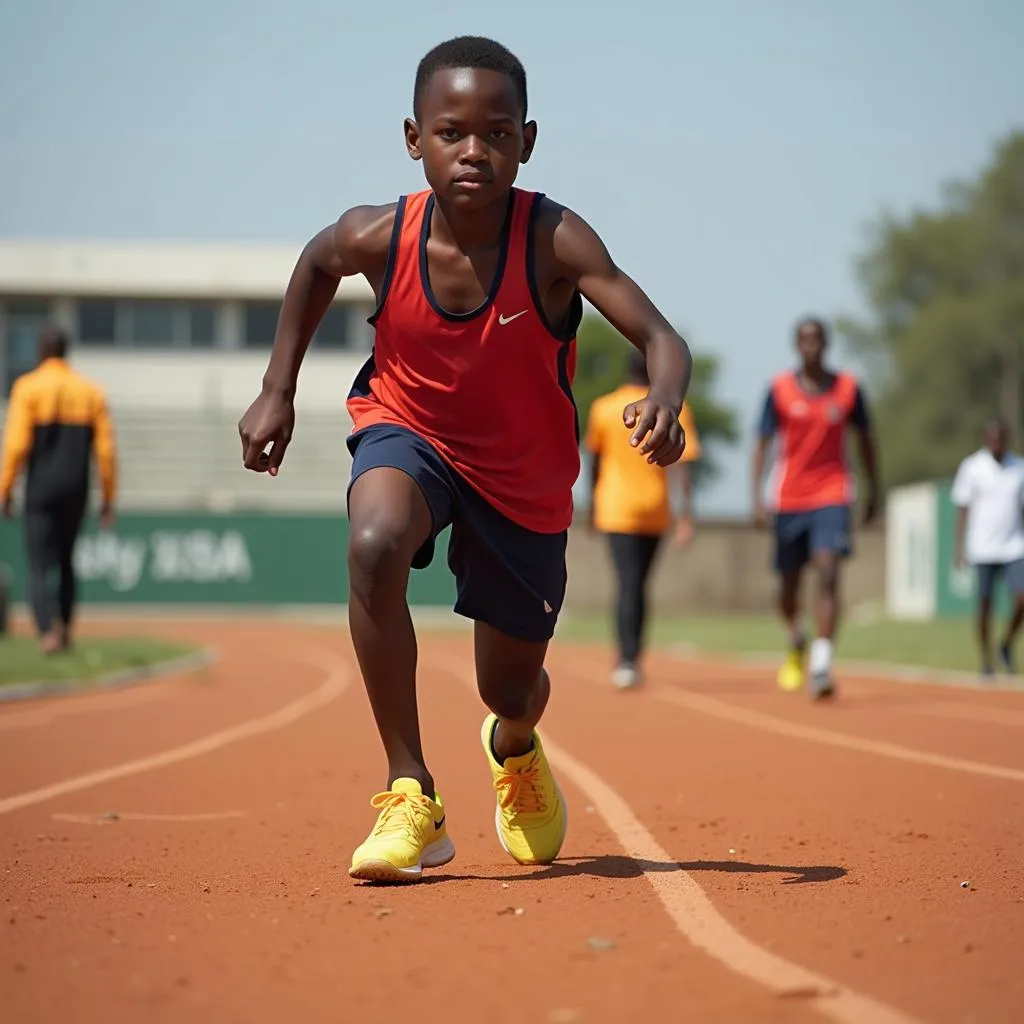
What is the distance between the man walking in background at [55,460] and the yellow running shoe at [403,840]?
30.2 ft

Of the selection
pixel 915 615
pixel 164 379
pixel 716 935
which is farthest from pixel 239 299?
pixel 716 935

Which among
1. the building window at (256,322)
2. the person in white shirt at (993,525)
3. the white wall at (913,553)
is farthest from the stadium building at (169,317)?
the person in white shirt at (993,525)

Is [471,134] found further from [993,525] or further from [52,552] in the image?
[993,525]

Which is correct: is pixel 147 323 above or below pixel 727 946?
above

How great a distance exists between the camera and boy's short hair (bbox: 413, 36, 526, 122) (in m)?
5.02

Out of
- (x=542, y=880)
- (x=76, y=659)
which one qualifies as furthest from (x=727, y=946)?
(x=76, y=659)

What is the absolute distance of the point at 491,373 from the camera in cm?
509

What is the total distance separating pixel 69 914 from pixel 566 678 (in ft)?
36.4

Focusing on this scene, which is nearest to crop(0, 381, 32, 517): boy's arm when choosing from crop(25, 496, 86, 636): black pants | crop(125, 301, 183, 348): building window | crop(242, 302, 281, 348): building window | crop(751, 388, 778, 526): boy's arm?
crop(25, 496, 86, 636): black pants

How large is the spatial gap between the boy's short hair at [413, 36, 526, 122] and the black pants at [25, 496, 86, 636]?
367 inches

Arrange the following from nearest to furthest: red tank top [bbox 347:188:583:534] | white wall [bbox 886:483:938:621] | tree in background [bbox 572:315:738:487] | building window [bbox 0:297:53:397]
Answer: red tank top [bbox 347:188:583:534] → white wall [bbox 886:483:938:621] → building window [bbox 0:297:53:397] → tree in background [bbox 572:315:738:487]

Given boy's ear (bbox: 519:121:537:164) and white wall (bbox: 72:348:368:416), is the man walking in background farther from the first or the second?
white wall (bbox: 72:348:368:416)

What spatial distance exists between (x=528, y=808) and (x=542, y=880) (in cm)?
49

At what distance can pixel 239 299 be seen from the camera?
52.7m
